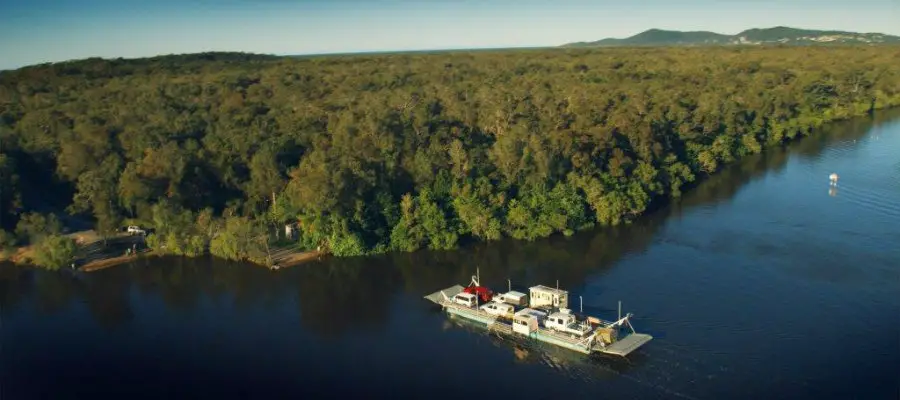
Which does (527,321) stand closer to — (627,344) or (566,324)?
(566,324)

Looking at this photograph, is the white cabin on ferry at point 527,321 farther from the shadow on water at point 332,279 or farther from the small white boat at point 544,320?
the shadow on water at point 332,279

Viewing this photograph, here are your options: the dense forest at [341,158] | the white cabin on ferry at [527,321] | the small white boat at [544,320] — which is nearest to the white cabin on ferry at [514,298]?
the small white boat at [544,320]

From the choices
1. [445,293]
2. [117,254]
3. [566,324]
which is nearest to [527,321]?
[566,324]

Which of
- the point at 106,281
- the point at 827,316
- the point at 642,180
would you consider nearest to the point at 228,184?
Result: the point at 106,281

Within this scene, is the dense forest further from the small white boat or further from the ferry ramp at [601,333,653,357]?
the ferry ramp at [601,333,653,357]

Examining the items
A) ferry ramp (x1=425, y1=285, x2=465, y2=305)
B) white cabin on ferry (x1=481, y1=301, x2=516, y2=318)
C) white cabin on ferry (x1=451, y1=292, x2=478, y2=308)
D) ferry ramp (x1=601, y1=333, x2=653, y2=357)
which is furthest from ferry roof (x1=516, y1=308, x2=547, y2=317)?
ferry ramp (x1=425, y1=285, x2=465, y2=305)

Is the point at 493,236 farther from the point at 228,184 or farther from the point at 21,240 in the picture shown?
the point at 21,240
